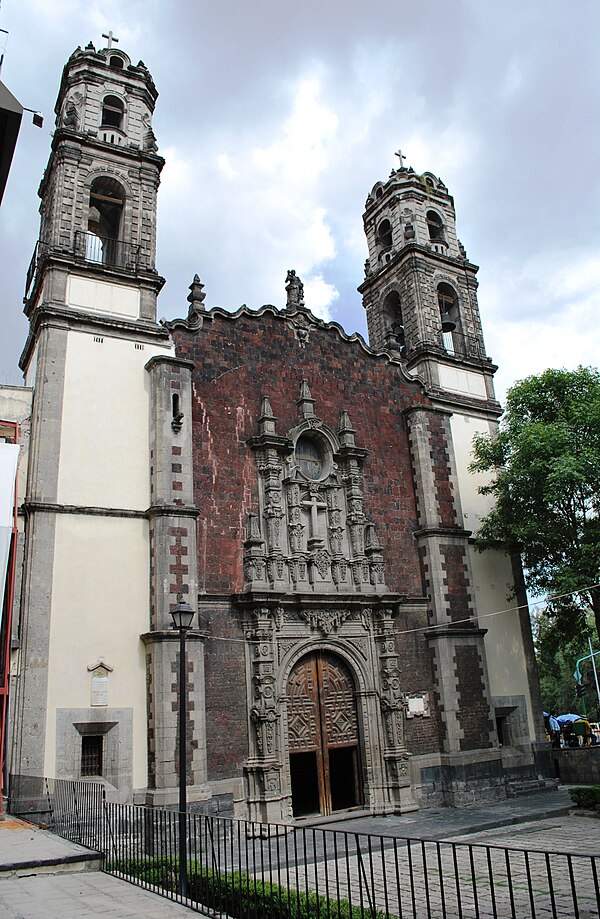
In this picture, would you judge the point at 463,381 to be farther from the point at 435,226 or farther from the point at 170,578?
the point at 170,578

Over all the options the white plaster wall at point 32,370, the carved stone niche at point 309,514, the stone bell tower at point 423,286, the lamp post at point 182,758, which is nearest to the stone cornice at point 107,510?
the carved stone niche at point 309,514

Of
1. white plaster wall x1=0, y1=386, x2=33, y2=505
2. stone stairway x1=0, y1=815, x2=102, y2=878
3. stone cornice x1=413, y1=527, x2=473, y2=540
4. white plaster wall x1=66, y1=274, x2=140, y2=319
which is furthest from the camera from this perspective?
stone cornice x1=413, y1=527, x2=473, y2=540

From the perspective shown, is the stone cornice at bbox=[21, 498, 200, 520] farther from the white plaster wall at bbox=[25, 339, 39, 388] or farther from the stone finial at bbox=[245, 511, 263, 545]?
the white plaster wall at bbox=[25, 339, 39, 388]

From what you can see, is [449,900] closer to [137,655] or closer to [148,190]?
[137,655]

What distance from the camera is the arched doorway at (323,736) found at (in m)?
17.2

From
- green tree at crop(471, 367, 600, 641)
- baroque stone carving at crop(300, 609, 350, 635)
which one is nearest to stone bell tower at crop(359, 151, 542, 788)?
green tree at crop(471, 367, 600, 641)

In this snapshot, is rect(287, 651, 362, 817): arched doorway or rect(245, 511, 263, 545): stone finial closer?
rect(287, 651, 362, 817): arched doorway

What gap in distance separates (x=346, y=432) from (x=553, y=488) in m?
5.51

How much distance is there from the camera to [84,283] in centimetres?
1842

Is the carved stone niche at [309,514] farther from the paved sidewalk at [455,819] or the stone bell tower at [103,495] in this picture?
the paved sidewalk at [455,819]

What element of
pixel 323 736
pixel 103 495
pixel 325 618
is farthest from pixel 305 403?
pixel 323 736

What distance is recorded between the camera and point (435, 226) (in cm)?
2661

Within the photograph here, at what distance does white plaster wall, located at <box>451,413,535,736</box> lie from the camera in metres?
20.8

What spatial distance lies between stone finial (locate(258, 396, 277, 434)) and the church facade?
9cm
